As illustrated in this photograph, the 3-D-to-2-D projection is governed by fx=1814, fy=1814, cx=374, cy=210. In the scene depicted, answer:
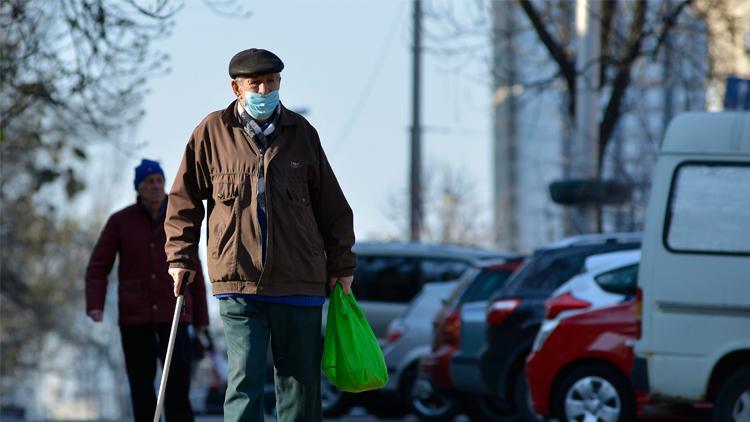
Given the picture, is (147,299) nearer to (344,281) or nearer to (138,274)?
(138,274)

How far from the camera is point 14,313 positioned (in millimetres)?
Answer: 44094

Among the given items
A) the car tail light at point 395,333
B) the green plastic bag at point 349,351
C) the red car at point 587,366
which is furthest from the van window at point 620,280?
the green plastic bag at point 349,351

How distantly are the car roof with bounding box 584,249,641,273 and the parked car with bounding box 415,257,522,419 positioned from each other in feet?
5.80

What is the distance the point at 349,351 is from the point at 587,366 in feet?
18.8

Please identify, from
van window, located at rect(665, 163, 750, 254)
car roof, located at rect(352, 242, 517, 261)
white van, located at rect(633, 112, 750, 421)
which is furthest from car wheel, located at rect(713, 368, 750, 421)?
car roof, located at rect(352, 242, 517, 261)

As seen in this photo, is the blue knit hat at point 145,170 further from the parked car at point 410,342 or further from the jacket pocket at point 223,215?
the parked car at point 410,342

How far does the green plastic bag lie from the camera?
7301mm

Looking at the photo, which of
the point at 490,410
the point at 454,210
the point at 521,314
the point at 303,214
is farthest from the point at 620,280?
the point at 454,210

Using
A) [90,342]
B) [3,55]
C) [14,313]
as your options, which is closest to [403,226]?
[90,342]

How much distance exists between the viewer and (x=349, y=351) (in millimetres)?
7336

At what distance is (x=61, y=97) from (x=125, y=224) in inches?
220

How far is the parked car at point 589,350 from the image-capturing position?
1261 cm

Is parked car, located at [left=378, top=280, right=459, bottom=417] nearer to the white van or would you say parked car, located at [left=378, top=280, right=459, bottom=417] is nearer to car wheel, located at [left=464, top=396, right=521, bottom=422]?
car wheel, located at [left=464, top=396, right=521, bottom=422]

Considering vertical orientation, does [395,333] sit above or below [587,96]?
below
